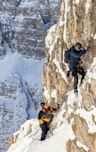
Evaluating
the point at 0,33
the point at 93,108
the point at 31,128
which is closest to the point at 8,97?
the point at 0,33

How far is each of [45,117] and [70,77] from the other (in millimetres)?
5231

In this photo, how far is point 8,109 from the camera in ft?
475

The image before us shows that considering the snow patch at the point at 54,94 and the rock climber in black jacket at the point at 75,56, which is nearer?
the rock climber in black jacket at the point at 75,56

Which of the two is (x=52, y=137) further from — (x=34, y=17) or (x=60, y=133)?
(x=34, y=17)

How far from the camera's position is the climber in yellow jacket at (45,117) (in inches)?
1123

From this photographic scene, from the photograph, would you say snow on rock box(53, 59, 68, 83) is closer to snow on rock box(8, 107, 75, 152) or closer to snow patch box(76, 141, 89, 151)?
snow on rock box(8, 107, 75, 152)

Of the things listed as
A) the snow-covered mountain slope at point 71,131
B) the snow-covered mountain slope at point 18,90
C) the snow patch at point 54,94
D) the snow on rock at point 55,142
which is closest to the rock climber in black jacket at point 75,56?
the snow-covered mountain slope at point 71,131

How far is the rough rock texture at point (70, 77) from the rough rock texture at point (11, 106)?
3836 inches

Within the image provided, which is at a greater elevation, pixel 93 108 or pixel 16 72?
pixel 93 108

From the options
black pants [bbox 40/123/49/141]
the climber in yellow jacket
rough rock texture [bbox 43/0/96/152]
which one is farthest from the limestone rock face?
black pants [bbox 40/123/49/141]

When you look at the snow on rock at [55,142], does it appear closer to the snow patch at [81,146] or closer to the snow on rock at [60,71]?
the snow patch at [81,146]

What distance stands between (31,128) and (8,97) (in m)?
116

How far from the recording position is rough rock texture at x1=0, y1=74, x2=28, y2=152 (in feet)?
461

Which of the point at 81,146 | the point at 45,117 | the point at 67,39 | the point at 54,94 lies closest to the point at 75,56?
the point at 45,117
